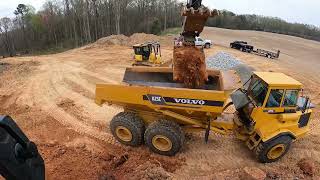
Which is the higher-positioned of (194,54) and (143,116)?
(194,54)

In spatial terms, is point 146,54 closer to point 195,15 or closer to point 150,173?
point 195,15

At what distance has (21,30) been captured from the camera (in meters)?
57.8

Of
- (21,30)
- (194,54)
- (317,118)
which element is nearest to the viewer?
(194,54)

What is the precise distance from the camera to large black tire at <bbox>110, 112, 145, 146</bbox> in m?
8.62

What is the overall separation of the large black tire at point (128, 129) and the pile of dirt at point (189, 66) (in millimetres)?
1529

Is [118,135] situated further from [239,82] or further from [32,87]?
[32,87]

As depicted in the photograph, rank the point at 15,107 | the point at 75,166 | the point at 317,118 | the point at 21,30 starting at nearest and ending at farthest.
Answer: the point at 75,166, the point at 317,118, the point at 15,107, the point at 21,30

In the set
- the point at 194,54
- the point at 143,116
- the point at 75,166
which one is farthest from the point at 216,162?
the point at 75,166

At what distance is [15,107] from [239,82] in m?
7.82

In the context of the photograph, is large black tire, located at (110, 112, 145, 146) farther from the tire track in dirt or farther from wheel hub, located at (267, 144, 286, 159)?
wheel hub, located at (267, 144, 286, 159)

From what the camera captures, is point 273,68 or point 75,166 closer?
point 75,166

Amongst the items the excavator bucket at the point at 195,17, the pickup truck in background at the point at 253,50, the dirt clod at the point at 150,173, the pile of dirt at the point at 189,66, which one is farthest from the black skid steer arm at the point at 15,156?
the pickup truck in background at the point at 253,50

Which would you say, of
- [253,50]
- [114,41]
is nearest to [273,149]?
[253,50]

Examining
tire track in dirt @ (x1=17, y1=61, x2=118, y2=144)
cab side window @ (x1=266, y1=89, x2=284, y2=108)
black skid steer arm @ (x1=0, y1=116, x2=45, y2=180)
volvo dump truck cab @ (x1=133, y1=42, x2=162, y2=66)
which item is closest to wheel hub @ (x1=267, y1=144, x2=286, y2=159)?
cab side window @ (x1=266, y1=89, x2=284, y2=108)
